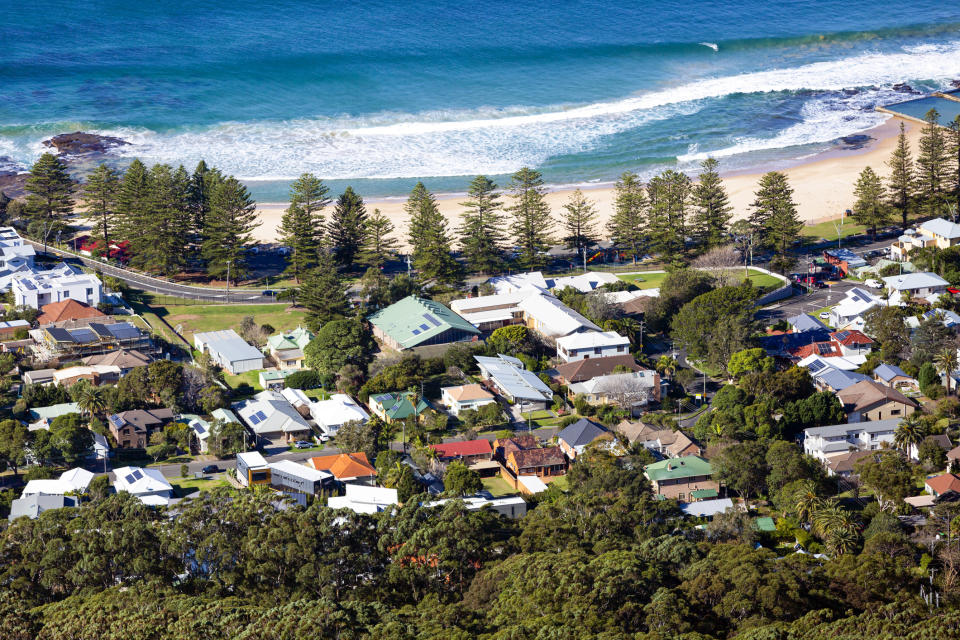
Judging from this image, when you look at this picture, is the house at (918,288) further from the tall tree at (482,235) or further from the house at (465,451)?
the house at (465,451)

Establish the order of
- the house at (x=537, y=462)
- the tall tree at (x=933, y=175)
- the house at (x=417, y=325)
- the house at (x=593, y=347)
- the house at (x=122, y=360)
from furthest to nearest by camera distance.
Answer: the tall tree at (x=933, y=175), the house at (x=417, y=325), the house at (x=593, y=347), the house at (x=122, y=360), the house at (x=537, y=462)

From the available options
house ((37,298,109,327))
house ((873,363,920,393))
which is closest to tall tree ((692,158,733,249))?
house ((873,363,920,393))

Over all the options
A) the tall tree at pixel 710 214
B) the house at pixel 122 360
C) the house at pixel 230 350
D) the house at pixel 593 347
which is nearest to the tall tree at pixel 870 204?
the tall tree at pixel 710 214

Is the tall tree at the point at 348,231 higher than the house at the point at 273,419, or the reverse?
the tall tree at the point at 348,231

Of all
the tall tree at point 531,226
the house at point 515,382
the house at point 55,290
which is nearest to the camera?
the house at point 515,382

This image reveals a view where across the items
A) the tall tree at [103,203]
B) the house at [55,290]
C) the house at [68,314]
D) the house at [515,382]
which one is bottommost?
the house at [515,382]

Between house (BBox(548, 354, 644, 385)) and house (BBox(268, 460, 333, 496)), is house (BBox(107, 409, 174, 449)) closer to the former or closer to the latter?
house (BBox(268, 460, 333, 496))

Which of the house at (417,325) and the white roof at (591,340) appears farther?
the house at (417,325)
